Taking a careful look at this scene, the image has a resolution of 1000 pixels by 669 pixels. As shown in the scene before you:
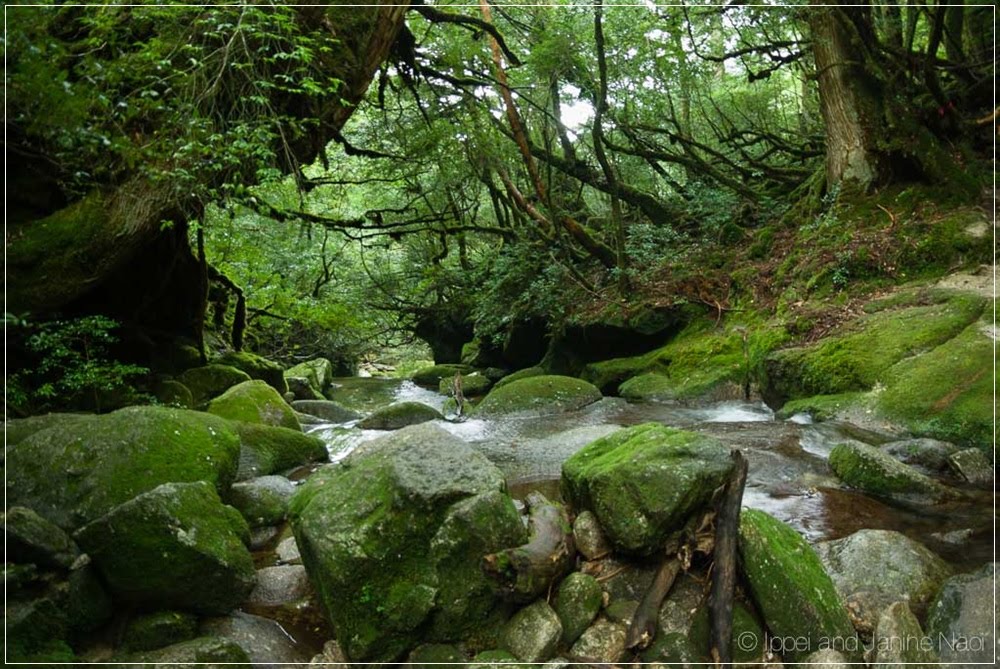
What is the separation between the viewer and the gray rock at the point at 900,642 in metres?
2.89

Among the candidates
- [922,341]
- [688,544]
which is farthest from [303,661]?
[922,341]

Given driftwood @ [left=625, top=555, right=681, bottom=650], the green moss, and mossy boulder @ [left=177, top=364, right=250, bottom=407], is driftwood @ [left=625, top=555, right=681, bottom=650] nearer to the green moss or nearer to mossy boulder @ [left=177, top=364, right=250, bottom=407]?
the green moss

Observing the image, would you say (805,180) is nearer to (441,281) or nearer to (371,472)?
(441,281)

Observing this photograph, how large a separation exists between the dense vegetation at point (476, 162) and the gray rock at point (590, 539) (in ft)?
11.6

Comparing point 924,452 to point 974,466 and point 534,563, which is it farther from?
point 534,563

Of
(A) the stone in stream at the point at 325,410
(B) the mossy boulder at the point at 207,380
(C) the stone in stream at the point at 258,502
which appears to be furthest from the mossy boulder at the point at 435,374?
(C) the stone in stream at the point at 258,502

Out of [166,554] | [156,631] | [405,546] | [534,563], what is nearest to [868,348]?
[534,563]

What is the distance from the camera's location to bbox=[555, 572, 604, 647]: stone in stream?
334 cm

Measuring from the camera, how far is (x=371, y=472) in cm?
375

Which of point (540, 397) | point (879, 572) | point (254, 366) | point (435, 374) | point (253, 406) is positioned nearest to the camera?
point (879, 572)

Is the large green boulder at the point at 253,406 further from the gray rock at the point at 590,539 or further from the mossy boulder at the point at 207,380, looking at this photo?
the gray rock at the point at 590,539

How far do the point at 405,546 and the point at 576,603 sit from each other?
99 cm

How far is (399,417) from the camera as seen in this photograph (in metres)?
9.73

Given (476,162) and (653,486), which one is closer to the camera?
(653,486)
